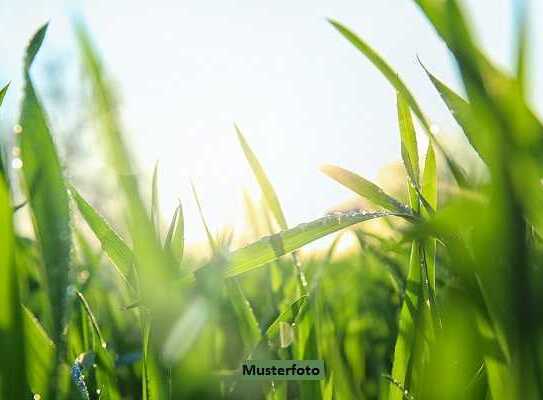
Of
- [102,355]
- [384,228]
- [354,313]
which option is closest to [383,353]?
[354,313]

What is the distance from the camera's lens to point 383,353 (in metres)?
1.04

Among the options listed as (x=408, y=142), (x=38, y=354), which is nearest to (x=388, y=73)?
(x=408, y=142)

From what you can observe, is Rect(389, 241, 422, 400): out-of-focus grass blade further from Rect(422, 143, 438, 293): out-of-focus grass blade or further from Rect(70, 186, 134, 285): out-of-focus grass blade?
Rect(70, 186, 134, 285): out-of-focus grass blade

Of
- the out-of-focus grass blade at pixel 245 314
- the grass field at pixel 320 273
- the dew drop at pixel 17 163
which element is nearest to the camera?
the grass field at pixel 320 273

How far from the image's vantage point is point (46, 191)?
0.37 m

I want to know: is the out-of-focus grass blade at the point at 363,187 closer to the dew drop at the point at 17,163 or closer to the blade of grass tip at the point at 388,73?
the blade of grass tip at the point at 388,73

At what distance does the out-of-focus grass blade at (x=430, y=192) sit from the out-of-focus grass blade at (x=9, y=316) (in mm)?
282

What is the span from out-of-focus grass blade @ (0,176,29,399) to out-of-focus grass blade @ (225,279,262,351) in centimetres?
25

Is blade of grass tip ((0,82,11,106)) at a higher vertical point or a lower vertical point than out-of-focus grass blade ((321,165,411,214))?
higher

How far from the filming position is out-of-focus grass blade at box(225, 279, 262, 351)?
60 cm

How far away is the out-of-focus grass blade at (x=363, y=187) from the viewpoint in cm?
41

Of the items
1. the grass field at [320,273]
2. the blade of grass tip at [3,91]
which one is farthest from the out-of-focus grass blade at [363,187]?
the blade of grass tip at [3,91]

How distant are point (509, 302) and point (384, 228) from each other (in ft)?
2.20

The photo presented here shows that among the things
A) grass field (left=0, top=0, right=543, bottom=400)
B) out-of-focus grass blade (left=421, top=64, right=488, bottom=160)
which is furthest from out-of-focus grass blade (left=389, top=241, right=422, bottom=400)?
out-of-focus grass blade (left=421, top=64, right=488, bottom=160)
